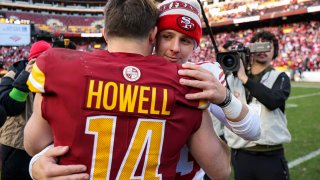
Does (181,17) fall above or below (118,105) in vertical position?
above

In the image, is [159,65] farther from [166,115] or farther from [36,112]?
[36,112]

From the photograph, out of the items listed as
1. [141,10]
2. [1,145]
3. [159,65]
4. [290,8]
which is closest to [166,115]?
[159,65]

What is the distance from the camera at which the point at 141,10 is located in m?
1.35

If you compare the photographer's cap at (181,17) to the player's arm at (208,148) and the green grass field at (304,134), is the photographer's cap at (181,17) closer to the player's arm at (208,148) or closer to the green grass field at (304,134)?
the player's arm at (208,148)

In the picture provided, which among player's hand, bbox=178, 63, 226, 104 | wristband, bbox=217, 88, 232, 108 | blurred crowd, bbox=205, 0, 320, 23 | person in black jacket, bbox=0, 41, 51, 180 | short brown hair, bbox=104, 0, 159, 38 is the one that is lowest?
person in black jacket, bbox=0, 41, 51, 180

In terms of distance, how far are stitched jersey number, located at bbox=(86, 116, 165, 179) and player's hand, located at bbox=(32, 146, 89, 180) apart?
0.05 metres

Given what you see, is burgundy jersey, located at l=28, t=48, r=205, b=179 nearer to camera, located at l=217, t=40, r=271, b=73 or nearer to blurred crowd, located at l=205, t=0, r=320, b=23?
camera, located at l=217, t=40, r=271, b=73

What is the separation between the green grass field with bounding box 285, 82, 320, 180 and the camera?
17.2 ft

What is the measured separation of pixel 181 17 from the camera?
1604 millimetres

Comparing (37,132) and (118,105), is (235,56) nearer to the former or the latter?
(118,105)

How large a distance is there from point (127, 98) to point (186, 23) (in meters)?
0.56

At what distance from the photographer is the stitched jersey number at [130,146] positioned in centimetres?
125

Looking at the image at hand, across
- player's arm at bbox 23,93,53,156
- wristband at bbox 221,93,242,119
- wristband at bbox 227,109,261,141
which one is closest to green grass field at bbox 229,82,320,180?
wristband at bbox 227,109,261,141

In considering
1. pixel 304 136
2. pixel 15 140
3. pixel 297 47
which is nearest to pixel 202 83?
pixel 15 140
